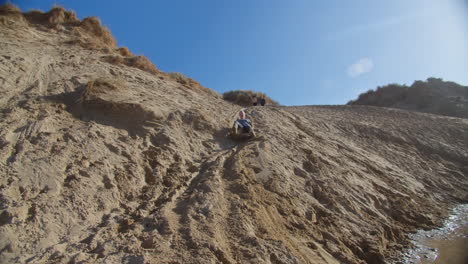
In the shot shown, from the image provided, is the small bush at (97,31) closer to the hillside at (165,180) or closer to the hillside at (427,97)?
the hillside at (165,180)

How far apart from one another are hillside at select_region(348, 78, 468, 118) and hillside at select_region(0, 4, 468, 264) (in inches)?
476

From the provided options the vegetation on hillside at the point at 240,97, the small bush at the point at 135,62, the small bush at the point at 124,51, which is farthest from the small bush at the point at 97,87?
the vegetation on hillside at the point at 240,97

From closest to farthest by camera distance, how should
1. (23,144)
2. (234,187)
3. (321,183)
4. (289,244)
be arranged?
1. (289,244)
2. (23,144)
3. (234,187)
4. (321,183)

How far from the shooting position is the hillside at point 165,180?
3.34 m

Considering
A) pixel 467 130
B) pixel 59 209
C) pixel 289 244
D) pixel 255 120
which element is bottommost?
pixel 59 209

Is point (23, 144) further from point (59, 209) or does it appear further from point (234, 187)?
point (234, 187)

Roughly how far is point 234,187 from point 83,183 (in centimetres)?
230

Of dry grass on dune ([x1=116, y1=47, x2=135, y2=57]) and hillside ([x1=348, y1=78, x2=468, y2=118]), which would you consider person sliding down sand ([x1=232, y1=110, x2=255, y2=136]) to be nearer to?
dry grass on dune ([x1=116, y1=47, x2=135, y2=57])

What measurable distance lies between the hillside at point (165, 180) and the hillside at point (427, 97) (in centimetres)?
1208

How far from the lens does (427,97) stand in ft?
70.0

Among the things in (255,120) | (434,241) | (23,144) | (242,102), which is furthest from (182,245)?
(242,102)

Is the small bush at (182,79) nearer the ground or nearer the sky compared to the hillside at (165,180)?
nearer the sky

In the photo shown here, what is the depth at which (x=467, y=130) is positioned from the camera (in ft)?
45.4

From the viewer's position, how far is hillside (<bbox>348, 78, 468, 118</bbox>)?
1938cm
